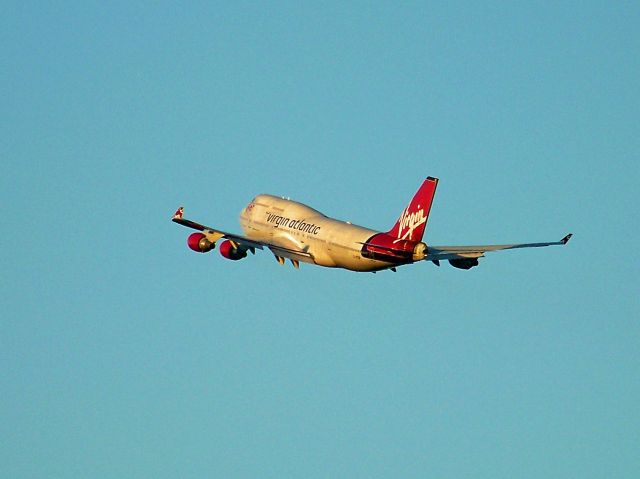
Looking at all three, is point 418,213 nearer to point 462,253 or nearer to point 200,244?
point 462,253

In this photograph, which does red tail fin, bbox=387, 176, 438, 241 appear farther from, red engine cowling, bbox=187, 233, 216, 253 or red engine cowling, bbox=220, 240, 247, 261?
red engine cowling, bbox=187, 233, 216, 253

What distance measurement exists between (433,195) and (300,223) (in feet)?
66.3

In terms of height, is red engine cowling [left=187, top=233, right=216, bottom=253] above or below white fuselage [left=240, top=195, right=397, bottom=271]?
below

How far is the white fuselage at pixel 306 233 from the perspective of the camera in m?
165

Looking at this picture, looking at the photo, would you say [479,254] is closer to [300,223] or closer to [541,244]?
[541,244]

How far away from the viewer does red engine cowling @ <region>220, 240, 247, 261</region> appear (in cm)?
16888

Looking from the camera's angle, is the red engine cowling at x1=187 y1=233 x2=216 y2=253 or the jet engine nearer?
the jet engine

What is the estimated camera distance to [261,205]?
7318 inches

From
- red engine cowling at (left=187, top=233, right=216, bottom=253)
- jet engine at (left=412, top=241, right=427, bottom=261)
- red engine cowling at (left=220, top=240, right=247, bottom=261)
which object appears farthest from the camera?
red engine cowling at (left=187, top=233, right=216, bottom=253)

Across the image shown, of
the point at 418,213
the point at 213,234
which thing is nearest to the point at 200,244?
the point at 213,234

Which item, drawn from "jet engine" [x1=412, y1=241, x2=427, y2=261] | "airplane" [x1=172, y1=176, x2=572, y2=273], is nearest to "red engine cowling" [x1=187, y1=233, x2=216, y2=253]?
"airplane" [x1=172, y1=176, x2=572, y2=273]

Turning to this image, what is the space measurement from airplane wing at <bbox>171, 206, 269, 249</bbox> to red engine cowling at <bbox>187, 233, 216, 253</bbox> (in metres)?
0.37

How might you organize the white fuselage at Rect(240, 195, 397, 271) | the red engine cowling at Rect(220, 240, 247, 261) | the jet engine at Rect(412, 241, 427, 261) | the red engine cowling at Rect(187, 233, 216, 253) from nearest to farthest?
the jet engine at Rect(412, 241, 427, 261) < the white fuselage at Rect(240, 195, 397, 271) < the red engine cowling at Rect(220, 240, 247, 261) < the red engine cowling at Rect(187, 233, 216, 253)

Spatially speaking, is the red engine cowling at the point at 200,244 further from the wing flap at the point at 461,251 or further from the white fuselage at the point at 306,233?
the wing flap at the point at 461,251
